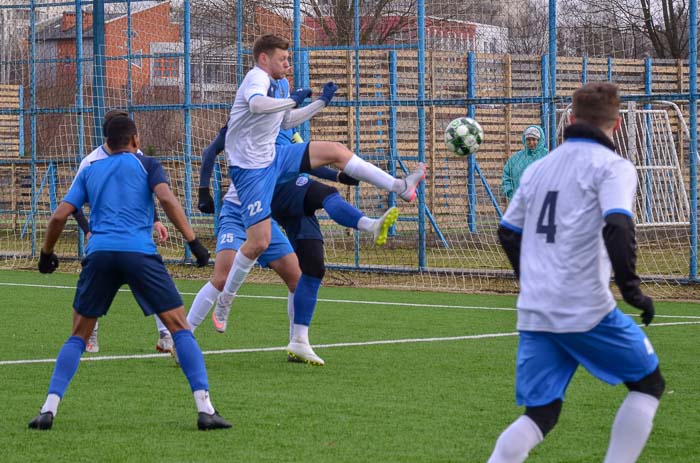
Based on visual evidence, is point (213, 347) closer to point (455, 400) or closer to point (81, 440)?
point (455, 400)

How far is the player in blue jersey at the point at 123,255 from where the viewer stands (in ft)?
21.1

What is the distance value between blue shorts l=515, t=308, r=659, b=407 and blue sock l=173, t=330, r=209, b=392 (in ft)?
7.51

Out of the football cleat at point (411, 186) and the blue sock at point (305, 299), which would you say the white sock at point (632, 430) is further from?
the blue sock at point (305, 299)

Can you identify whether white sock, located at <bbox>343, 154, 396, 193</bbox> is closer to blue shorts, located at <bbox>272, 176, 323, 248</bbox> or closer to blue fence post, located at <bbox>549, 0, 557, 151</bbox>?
blue shorts, located at <bbox>272, 176, 323, 248</bbox>

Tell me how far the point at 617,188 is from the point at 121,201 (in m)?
3.07

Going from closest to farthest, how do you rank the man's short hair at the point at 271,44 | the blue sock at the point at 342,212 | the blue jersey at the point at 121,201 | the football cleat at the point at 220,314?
the blue jersey at the point at 121,201 → the blue sock at the point at 342,212 → the man's short hair at the point at 271,44 → the football cleat at the point at 220,314

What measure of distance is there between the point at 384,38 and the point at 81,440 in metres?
15.9

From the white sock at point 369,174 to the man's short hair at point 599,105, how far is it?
3417mm

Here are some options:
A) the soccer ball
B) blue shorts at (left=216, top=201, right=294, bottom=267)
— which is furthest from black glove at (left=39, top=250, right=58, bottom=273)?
the soccer ball

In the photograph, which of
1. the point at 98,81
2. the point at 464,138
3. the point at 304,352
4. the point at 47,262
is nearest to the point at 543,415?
Result: the point at 47,262

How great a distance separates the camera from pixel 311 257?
8.98 meters

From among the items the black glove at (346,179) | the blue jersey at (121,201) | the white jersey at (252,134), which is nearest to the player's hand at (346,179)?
the black glove at (346,179)

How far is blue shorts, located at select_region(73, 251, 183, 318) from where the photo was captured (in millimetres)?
6438

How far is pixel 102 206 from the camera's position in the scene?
6.56 meters
